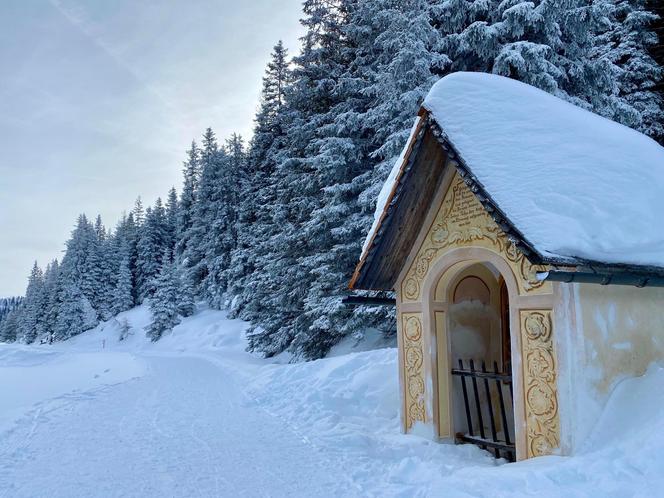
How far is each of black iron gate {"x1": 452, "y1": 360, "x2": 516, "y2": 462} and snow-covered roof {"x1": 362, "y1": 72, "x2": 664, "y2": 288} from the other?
222 cm

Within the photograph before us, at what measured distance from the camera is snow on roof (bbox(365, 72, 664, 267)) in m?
5.54

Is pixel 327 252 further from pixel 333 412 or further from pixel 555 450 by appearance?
pixel 555 450

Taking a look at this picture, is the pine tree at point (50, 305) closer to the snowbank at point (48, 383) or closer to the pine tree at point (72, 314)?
the pine tree at point (72, 314)

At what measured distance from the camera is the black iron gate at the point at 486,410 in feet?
22.4

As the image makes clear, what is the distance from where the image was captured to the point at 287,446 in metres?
7.63

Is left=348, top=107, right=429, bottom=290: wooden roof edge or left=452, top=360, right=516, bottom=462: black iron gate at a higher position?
left=348, top=107, right=429, bottom=290: wooden roof edge

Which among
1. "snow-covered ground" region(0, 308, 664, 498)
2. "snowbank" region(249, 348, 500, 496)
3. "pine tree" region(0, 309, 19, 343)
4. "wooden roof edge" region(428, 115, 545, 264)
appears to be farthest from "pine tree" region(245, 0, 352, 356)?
"pine tree" region(0, 309, 19, 343)

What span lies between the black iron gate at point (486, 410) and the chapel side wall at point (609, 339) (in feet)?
3.92

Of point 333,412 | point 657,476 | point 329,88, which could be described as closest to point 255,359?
point 329,88

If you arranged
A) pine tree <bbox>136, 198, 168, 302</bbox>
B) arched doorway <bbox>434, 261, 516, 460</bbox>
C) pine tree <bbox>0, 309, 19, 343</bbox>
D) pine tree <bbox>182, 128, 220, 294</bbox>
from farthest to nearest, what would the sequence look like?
pine tree <bbox>0, 309, 19, 343</bbox>, pine tree <bbox>136, 198, 168, 302</bbox>, pine tree <bbox>182, 128, 220, 294</bbox>, arched doorway <bbox>434, 261, 516, 460</bbox>

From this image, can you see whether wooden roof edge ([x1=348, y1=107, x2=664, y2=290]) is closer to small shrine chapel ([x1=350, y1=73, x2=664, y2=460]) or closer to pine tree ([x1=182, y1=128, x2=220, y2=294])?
small shrine chapel ([x1=350, y1=73, x2=664, y2=460])

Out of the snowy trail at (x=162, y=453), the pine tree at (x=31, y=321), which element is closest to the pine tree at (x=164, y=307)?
the pine tree at (x=31, y=321)

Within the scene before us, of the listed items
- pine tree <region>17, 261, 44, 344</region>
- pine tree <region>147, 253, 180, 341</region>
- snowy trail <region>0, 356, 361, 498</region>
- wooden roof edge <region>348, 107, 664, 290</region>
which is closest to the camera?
wooden roof edge <region>348, 107, 664, 290</region>

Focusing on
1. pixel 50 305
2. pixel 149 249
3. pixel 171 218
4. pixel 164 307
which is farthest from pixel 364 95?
pixel 50 305
